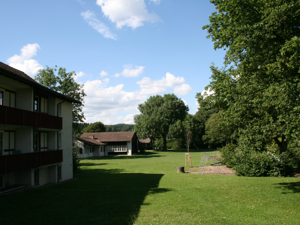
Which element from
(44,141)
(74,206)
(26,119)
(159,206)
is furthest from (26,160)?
(159,206)

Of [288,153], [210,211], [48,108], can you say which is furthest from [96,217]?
[288,153]

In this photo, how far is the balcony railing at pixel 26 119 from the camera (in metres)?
12.8

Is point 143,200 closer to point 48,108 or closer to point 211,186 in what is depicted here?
point 211,186

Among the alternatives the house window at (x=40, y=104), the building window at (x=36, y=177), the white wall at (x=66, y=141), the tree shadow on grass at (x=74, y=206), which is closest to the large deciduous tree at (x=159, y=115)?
the white wall at (x=66, y=141)

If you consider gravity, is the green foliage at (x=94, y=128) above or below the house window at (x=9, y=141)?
above

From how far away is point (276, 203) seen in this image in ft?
35.0

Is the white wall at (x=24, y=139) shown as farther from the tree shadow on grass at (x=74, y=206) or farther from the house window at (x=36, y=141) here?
the tree shadow on grass at (x=74, y=206)

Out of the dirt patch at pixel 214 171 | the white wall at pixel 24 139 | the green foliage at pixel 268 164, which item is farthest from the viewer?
the dirt patch at pixel 214 171

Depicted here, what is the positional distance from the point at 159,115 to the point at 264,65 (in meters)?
53.8

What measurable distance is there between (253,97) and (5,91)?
48.3 ft

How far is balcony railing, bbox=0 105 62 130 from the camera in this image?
1277 centimetres

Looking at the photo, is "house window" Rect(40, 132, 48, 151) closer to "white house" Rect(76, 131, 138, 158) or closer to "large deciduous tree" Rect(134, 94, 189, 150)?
"white house" Rect(76, 131, 138, 158)

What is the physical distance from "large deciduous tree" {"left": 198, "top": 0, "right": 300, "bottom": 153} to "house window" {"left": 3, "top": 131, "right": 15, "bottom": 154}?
1357 cm

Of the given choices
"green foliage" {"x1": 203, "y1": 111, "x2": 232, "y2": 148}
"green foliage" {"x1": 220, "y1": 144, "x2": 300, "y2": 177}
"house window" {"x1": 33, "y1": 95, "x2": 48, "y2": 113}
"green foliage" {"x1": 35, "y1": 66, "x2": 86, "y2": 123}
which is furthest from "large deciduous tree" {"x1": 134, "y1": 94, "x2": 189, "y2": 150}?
"house window" {"x1": 33, "y1": 95, "x2": 48, "y2": 113}
